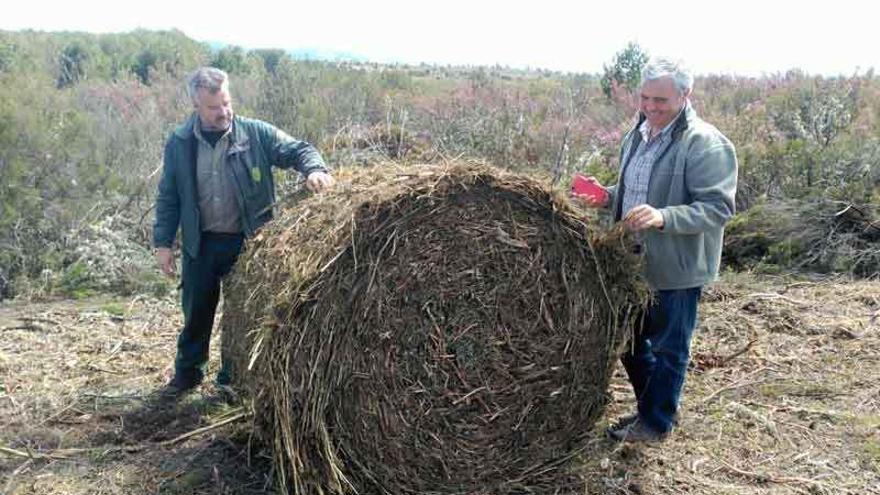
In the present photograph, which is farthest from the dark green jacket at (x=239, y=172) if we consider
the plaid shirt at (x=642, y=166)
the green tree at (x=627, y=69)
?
the green tree at (x=627, y=69)

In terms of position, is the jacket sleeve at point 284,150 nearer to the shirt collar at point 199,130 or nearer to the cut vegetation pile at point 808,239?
the shirt collar at point 199,130

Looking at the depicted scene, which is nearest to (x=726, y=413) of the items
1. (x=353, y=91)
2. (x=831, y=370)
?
(x=831, y=370)

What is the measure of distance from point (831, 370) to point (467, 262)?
2856 mm

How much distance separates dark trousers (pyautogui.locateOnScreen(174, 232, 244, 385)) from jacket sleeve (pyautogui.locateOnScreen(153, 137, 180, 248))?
0.15 m

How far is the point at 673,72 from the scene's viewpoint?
3.58 meters

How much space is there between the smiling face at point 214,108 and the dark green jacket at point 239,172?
85 millimetres

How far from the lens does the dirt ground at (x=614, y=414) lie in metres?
3.78

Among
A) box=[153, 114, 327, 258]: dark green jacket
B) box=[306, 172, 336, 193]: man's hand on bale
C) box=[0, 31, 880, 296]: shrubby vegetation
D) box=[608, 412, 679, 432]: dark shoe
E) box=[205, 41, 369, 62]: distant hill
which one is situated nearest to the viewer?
box=[306, 172, 336, 193]: man's hand on bale

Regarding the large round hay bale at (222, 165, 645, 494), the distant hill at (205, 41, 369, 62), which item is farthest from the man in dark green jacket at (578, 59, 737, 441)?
the distant hill at (205, 41, 369, 62)

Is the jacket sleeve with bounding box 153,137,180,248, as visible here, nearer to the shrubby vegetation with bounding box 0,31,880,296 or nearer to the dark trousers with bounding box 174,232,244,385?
the dark trousers with bounding box 174,232,244,385

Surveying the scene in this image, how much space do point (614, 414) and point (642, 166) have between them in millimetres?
1411

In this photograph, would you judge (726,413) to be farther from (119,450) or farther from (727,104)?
(727,104)

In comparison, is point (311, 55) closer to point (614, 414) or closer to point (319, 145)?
point (319, 145)

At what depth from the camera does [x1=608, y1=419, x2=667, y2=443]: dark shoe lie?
409cm
